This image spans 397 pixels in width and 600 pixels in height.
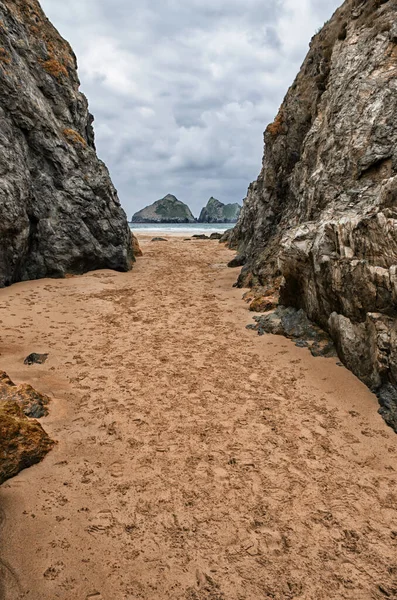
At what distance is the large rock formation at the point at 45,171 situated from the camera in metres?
15.0

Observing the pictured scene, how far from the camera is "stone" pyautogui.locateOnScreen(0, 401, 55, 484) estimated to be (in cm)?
462

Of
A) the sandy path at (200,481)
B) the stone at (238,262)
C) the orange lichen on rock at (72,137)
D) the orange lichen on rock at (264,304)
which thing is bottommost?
the sandy path at (200,481)

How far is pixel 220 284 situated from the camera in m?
17.8

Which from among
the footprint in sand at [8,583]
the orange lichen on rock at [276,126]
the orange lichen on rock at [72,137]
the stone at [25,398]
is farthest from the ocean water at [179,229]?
the footprint in sand at [8,583]

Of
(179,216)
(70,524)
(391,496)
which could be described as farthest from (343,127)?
(179,216)

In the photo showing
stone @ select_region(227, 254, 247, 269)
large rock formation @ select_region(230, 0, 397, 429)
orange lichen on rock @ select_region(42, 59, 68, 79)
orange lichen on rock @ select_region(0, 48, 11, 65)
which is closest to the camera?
large rock formation @ select_region(230, 0, 397, 429)

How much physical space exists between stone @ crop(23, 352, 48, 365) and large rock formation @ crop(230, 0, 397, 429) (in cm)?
742

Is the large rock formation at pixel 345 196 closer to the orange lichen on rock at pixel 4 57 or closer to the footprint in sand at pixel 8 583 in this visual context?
the footprint in sand at pixel 8 583

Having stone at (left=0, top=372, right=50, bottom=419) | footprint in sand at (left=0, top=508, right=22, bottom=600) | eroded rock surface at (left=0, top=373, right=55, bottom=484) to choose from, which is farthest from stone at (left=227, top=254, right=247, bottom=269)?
footprint in sand at (left=0, top=508, right=22, bottom=600)

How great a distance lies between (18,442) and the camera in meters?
4.85

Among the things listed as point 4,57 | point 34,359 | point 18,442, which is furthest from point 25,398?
point 4,57

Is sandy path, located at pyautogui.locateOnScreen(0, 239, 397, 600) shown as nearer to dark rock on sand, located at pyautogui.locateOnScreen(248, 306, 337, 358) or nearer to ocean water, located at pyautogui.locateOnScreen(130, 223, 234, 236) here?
dark rock on sand, located at pyautogui.locateOnScreen(248, 306, 337, 358)

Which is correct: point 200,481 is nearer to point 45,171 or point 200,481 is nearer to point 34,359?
point 34,359

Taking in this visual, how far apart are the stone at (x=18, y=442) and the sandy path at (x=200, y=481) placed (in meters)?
0.15
